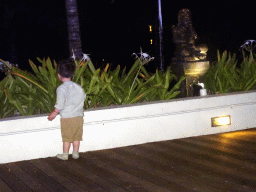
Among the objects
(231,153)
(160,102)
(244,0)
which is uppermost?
(244,0)

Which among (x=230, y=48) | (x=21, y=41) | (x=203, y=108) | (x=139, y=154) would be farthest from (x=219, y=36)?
(x=139, y=154)

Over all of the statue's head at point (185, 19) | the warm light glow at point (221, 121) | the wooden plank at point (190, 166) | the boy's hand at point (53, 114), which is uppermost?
the statue's head at point (185, 19)

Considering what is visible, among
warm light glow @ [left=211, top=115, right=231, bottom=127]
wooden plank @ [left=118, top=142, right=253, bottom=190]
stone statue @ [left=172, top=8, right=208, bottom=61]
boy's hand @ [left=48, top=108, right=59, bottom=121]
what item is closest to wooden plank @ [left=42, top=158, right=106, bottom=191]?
boy's hand @ [left=48, top=108, right=59, bottom=121]

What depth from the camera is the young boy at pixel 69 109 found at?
16.3 feet

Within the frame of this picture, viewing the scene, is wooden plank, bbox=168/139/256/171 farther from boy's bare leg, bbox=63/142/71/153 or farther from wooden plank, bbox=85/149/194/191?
boy's bare leg, bbox=63/142/71/153

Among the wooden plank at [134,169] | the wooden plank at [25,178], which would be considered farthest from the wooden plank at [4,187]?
the wooden plank at [134,169]

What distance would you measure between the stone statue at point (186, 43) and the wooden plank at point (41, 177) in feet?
11.4

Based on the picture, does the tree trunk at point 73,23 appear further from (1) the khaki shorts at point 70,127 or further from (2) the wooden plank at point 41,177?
(2) the wooden plank at point 41,177

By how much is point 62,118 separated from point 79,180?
103 centimetres

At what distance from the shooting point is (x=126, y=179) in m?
4.26

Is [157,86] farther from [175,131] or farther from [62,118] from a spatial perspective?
[62,118]

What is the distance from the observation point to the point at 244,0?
19000mm

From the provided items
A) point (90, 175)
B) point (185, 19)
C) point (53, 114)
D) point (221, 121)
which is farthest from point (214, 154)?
point (185, 19)

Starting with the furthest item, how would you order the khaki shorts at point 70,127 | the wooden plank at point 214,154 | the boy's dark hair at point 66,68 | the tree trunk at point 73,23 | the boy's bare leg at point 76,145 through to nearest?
the tree trunk at point 73,23
the boy's bare leg at point 76,145
the khaki shorts at point 70,127
the boy's dark hair at point 66,68
the wooden plank at point 214,154
